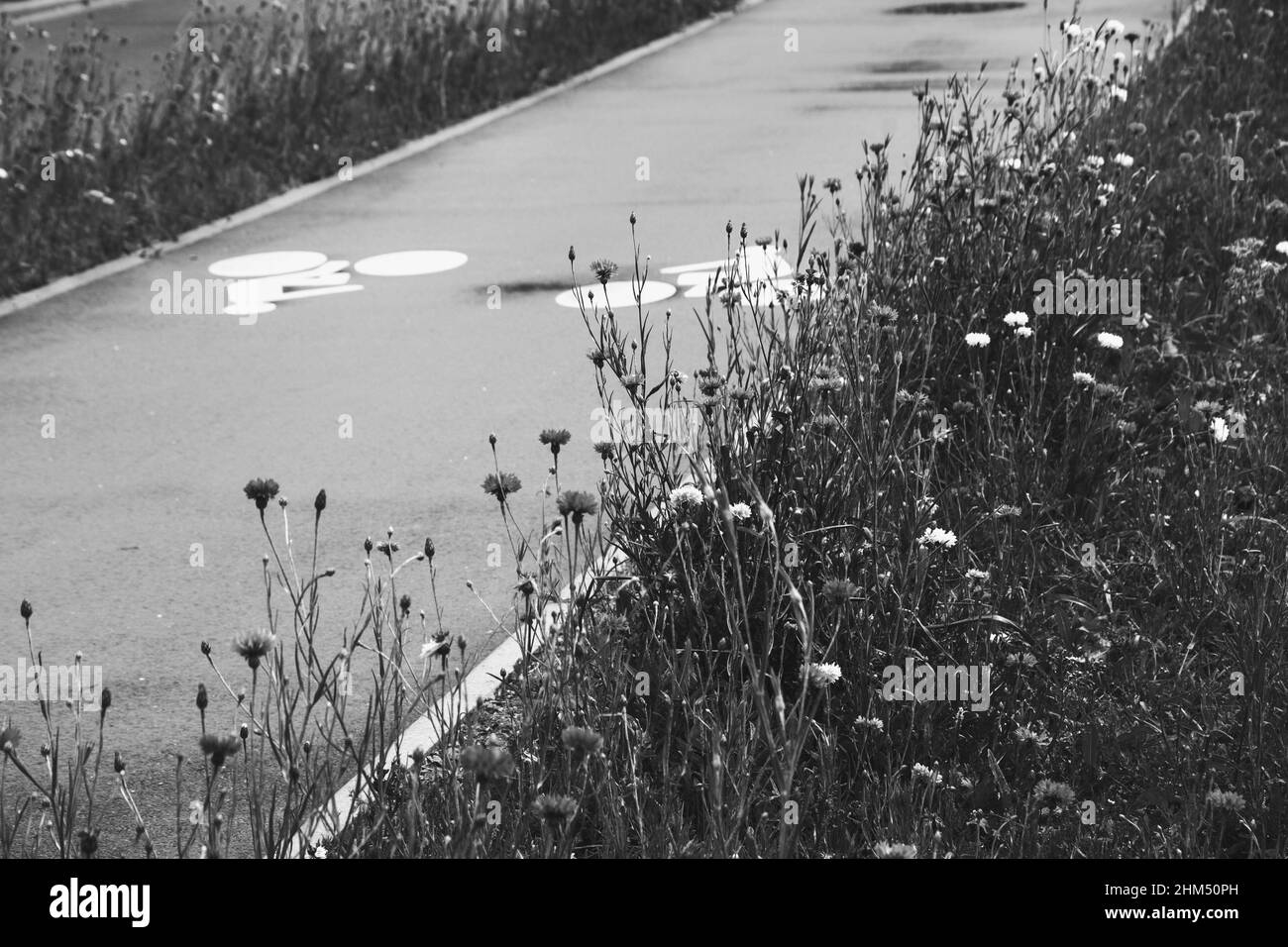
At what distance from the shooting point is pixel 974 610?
481cm

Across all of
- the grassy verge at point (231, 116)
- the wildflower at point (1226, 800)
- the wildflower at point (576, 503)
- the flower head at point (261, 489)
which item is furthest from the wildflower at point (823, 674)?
the grassy verge at point (231, 116)

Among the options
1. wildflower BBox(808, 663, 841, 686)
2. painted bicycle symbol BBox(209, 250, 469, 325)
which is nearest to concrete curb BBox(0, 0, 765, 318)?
painted bicycle symbol BBox(209, 250, 469, 325)

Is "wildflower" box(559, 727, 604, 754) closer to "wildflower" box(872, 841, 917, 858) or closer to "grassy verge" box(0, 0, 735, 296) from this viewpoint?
"wildflower" box(872, 841, 917, 858)

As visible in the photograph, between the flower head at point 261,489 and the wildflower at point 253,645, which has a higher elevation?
the flower head at point 261,489

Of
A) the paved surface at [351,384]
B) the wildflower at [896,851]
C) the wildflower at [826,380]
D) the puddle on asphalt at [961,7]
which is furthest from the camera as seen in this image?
the puddle on asphalt at [961,7]

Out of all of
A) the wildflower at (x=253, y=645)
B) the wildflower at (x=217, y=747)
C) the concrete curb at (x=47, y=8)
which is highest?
the concrete curb at (x=47, y=8)

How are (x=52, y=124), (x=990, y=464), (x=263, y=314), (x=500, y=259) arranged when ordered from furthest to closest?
1. (x=52, y=124)
2. (x=500, y=259)
3. (x=263, y=314)
4. (x=990, y=464)

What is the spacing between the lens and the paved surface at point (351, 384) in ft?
20.0

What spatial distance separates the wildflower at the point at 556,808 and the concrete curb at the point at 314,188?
748 cm

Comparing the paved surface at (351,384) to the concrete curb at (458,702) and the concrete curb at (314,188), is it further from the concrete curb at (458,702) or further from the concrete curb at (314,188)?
the concrete curb at (458,702)

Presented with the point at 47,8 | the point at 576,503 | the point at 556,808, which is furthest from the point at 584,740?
the point at 47,8
